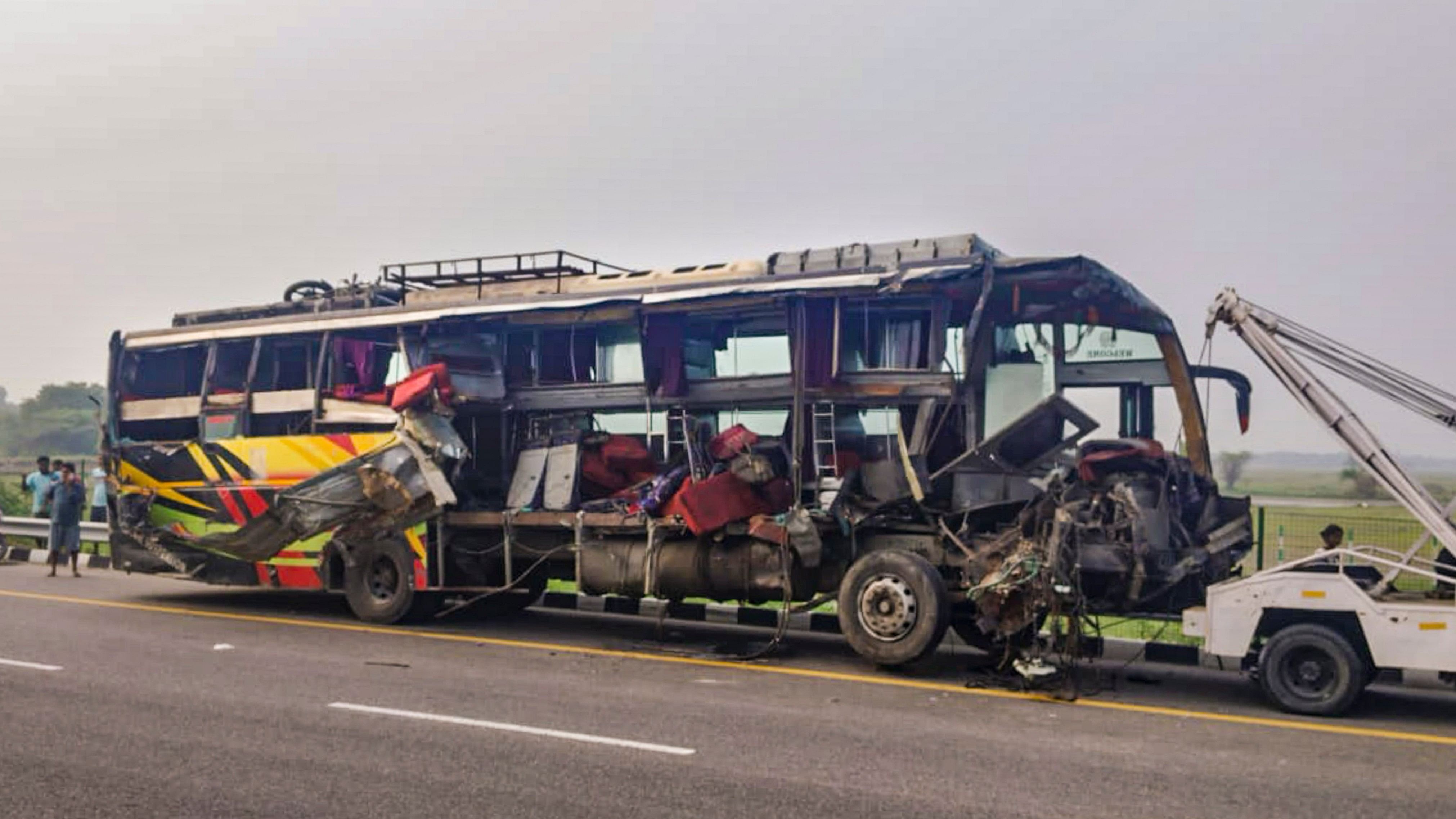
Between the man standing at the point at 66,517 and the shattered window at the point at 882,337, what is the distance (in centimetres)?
1187

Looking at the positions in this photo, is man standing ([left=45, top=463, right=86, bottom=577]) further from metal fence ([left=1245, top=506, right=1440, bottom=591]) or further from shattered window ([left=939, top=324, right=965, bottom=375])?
metal fence ([left=1245, top=506, right=1440, bottom=591])

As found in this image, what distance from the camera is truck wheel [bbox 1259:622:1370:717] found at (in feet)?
27.1

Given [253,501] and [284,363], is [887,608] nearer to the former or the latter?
[253,501]

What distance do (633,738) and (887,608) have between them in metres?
3.26

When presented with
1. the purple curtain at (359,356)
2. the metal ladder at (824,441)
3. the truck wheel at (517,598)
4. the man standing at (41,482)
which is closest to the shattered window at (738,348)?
the metal ladder at (824,441)

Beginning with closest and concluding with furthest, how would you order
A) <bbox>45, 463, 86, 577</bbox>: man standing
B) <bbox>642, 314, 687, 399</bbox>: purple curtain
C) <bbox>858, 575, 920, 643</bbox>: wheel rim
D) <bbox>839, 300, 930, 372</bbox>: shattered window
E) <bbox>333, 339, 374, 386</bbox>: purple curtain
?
<bbox>858, 575, 920, 643</bbox>: wheel rim < <bbox>839, 300, 930, 372</bbox>: shattered window < <bbox>642, 314, 687, 399</bbox>: purple curtain < <bbox>333, 339, 374, 386</bbox>: purple curtain < <bbox>45, 463, 86, 577</bbox>: man standing

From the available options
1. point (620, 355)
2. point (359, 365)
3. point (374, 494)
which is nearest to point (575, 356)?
point (620, 355)

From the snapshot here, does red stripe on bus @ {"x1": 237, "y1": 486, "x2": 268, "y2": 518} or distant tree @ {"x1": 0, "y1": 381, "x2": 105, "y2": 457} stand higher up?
distant tree @ {"x1": 0, "y1": 381, "x2": 105, "y2": 457}

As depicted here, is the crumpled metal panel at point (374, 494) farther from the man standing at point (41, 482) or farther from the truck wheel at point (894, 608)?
the man standing at point (41, 482)

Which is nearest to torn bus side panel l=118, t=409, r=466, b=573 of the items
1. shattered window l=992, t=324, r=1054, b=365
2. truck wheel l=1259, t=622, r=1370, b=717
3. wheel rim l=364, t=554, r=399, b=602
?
wheel rim l=364, t=554, r=399, b=602

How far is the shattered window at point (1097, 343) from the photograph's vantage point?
10.4 meters

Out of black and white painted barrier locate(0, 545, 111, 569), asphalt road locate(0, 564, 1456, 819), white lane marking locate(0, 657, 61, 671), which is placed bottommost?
asphalt road locate(0, 564, 1456, 819)

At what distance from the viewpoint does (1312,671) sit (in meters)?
8.49

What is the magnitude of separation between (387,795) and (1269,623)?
615 centimetres
